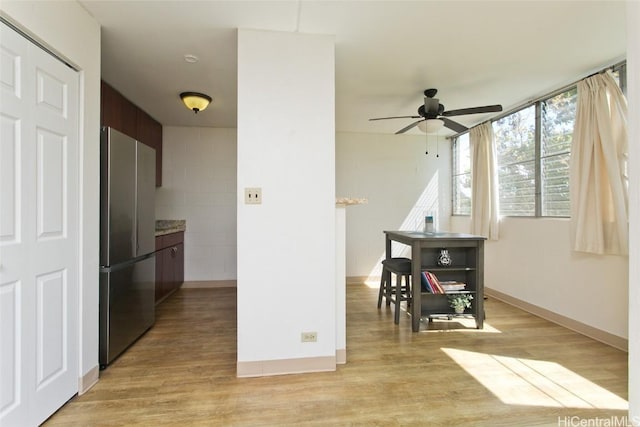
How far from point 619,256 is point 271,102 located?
3143 mm

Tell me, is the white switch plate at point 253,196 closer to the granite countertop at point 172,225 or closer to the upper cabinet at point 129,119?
the upper cabinet at point 129,119

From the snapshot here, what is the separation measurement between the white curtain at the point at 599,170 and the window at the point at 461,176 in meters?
1.94

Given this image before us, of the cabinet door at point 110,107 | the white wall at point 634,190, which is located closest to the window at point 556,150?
the white wall at point 634,190

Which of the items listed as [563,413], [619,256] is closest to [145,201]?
[563,413]

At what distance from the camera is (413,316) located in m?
2.78

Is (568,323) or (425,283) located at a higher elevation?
(425,283)

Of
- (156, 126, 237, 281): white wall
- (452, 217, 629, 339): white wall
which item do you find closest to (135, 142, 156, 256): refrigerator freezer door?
(156, 126, 237, 281): white wall

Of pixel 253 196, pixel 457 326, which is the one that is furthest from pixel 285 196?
pixel 457 326

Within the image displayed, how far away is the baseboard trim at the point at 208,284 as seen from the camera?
4.43 metres

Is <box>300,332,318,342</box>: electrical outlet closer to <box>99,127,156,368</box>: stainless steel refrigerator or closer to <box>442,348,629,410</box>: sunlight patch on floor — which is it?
<box>442,348,629,410</box>: sunlight patch on floor

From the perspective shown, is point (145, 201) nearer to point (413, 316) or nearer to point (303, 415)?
point (303, 415)

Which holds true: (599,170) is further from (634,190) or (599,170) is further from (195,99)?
(195,99)

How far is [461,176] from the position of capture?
4852mm

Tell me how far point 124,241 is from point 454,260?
→ 3.09 m
